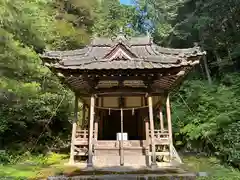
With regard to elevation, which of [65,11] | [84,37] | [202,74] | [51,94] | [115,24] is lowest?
[51,94]

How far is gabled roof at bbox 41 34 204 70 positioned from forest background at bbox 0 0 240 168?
1459 millimetres

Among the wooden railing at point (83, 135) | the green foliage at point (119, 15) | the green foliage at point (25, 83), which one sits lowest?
the wooden railing at point (83, 135)

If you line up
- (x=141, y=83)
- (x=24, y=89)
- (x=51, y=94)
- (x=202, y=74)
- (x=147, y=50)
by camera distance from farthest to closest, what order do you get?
(x=202, y=74)
(x=51, y=94)
(x=147, y=50)
(x=141, y=83)
(x=24, y=89)

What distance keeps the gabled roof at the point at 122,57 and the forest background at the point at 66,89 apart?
1459 millimetres

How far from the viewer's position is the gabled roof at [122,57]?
8430 mm

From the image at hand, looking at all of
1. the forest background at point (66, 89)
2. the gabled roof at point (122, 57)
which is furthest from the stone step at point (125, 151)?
the forest background at point (66, 89)

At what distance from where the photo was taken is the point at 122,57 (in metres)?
9.73

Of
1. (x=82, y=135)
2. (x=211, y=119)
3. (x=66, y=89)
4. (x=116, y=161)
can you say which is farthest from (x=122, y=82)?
(x=211, y=119)

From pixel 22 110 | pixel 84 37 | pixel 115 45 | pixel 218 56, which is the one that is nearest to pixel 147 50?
pixel 115 45

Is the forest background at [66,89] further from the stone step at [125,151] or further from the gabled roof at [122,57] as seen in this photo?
the stone step at [125,151]

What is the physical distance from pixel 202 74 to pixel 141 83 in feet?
47.8

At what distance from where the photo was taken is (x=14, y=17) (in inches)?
380

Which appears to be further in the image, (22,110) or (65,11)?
(65,11)

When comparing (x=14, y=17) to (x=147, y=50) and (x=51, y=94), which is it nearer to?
(x=51, y=94)
